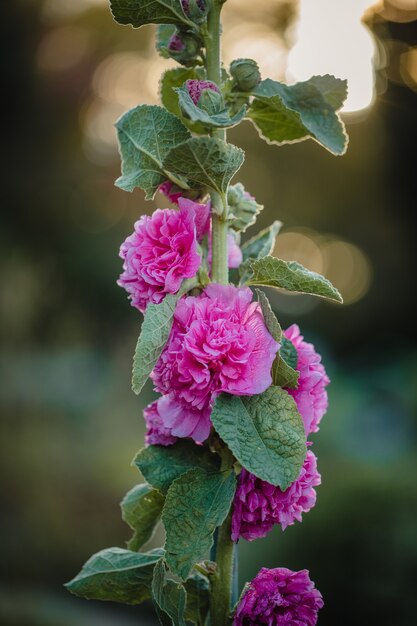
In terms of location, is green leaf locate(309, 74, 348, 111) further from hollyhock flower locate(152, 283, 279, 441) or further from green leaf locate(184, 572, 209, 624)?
green leaf locate(184, 572, 209, 624)

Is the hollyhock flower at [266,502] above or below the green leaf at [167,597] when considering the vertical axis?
above

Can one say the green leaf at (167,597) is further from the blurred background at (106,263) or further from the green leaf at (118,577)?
the blurred background at (106,263)

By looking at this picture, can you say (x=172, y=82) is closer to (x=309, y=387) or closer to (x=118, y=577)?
(x=309, y=387)

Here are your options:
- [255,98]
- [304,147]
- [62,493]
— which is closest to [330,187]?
[304,147]

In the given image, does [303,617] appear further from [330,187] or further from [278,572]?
[330,187]

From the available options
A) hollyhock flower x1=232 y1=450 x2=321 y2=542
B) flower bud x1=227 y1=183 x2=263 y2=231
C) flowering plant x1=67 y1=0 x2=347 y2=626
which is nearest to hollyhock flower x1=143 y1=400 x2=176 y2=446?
flowering plant x1=67 y1=0 x2=347 y2=626

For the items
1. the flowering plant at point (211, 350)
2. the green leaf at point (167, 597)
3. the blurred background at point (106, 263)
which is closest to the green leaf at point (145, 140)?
the flowering plant at point (211, 350)

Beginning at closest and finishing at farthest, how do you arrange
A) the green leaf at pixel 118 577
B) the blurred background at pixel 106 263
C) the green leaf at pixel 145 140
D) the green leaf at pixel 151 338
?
1. the green leaf at pixel 151 338
2. the green leaf at pixel 145 140
3. the green leaf at pixel 118 577
4. the blurred background at pixel 106 263
